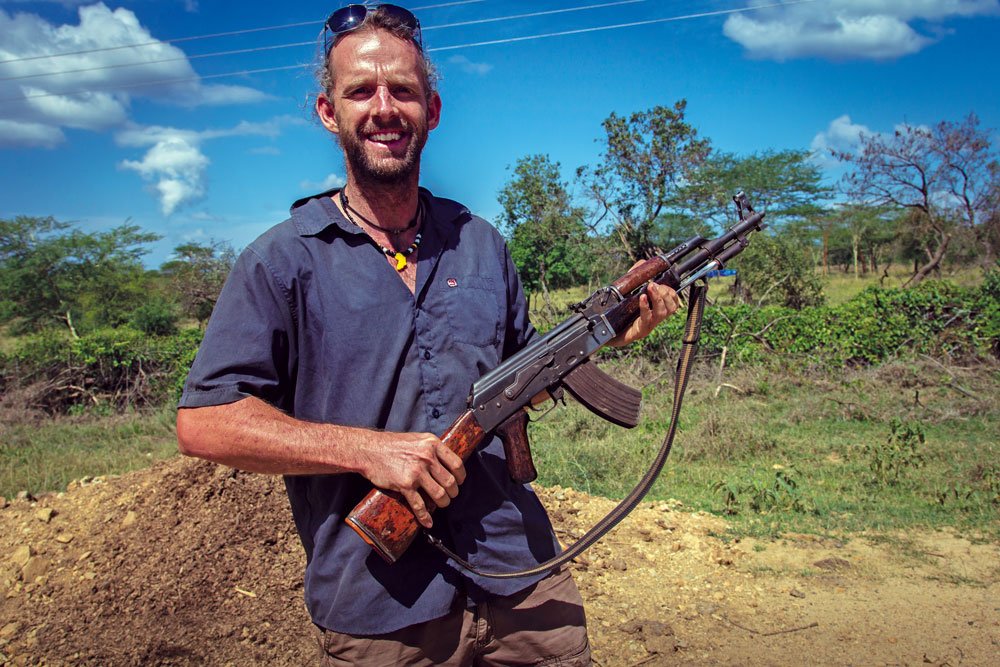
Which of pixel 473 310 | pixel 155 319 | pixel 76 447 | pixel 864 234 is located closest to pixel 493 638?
pixel 473 310

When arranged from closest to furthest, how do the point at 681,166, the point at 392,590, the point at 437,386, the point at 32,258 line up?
the point at 392,590 → the point at 437,386 → the point at 681,166 → the point at 32,258

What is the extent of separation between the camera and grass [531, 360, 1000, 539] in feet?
19.8

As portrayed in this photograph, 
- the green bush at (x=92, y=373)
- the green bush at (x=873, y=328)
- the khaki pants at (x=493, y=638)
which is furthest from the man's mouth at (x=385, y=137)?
the green bush at (x=92, y=373)

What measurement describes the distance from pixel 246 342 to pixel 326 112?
0.90 meters

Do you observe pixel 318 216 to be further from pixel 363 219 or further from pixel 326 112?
pixel 326 112

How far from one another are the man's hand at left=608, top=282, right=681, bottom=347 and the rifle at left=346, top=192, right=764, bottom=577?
27mm

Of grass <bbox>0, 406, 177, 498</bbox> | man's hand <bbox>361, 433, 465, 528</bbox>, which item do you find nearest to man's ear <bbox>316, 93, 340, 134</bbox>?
man's hand <bbox>361, 433, 465, 528</bbox>

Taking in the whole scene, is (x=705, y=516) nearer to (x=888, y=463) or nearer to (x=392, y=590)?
(x=888, y=463)

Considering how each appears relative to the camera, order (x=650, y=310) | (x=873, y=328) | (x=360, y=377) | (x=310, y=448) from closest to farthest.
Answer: (x=310, y=448) → (x=360, y=377) → (x=650, y=310) → (x=873, y=328)

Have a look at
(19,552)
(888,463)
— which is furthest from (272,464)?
(888,463)

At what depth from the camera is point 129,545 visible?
5.39 metres

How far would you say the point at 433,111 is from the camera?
2.42 meters

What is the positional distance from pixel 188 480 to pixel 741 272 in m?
16.6

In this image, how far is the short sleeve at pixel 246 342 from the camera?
6.08ft
